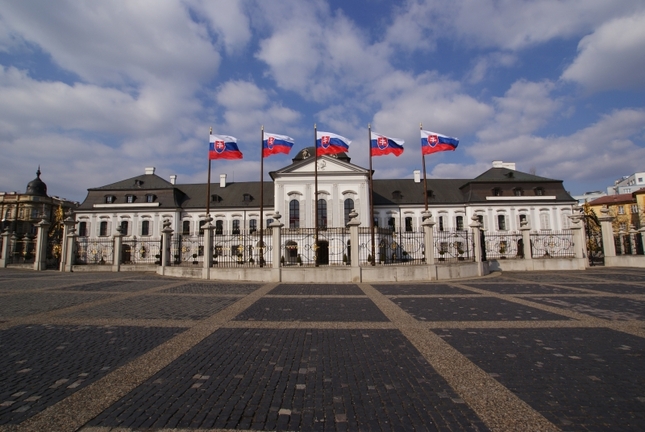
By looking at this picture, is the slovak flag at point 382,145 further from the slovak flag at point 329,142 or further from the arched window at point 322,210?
the arched window at point 322,210

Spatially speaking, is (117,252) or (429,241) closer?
(429,241)

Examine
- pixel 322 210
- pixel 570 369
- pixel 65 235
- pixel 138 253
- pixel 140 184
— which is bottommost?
pixel 570 369

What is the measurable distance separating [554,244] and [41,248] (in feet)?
107

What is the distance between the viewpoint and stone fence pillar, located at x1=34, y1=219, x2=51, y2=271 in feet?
75.1

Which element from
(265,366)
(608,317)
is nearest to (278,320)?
(265,366)

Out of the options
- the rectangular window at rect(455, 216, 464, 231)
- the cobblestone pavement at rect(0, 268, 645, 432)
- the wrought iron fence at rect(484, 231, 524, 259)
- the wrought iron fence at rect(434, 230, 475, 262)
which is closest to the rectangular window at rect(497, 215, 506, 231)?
A: the rectangular window at rect(455, 216, 464, 231)

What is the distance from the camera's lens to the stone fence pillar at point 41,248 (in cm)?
2289

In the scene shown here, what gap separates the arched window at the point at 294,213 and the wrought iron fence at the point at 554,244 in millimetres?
26078

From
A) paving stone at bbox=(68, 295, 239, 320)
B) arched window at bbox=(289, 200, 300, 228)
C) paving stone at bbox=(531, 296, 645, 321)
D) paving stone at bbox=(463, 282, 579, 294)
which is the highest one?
arched window at bbox=(289, 200, 300, 228)

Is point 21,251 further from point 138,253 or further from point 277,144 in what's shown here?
point 277,144

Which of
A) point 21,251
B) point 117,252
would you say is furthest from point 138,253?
point 21,251

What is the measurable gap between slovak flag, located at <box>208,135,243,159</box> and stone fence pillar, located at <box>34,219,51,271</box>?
45.2 feet

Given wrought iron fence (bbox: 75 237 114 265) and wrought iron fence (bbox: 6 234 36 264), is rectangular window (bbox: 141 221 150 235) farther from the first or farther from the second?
wrought iron fence (bbox: 75 237 114 265)

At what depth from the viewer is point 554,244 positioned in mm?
19797
